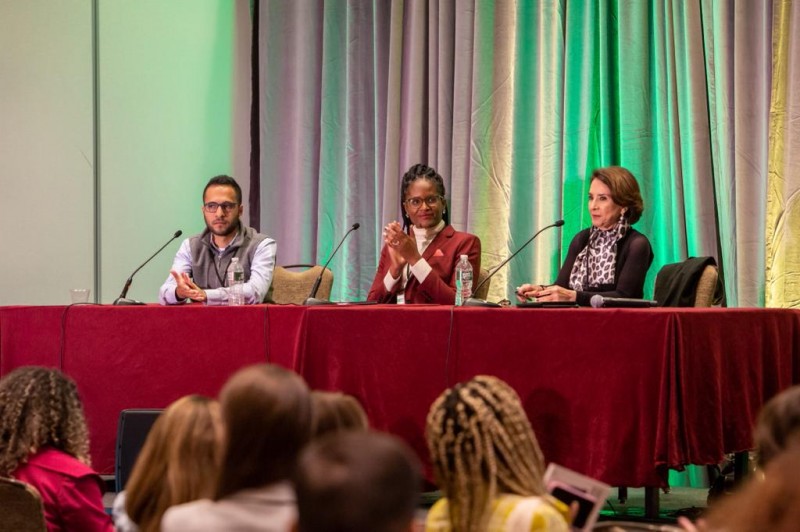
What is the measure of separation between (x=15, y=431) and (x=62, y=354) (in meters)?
1.53

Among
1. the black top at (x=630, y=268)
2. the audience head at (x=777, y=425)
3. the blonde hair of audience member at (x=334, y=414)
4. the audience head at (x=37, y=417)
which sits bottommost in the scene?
the audience head at (x=37, y=417)

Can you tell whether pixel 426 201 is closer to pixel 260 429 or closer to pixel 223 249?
pixel 223 249

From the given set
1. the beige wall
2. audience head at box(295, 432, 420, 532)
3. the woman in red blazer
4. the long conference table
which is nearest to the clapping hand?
the woman in red blazer

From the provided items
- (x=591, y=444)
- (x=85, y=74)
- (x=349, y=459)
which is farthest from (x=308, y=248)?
(x=349, y=459)

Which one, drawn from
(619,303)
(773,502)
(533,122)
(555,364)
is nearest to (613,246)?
(619,303)

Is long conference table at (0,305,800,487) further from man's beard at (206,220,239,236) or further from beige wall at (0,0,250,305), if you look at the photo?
Result: beige wall at (0,0,250,305)

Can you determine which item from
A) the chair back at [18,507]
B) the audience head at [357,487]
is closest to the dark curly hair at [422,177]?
the chair back at [18,507]

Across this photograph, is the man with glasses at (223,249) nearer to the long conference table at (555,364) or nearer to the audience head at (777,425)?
the long conference table at (555,364)

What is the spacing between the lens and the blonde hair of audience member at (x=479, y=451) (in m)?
1.65

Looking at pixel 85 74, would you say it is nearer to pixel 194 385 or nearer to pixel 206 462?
pixel 194 385

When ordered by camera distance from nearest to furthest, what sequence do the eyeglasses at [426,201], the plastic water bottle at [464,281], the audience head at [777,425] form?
the audience head at [777,425] → the plastic water bottle at [464,281] → the eyeglasses at [426,201]

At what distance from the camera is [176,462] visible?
5.61 ft

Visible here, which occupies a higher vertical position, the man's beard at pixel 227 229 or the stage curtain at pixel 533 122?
the stage curtain at pixel 533 122

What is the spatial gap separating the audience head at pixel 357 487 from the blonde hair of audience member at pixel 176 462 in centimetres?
66
